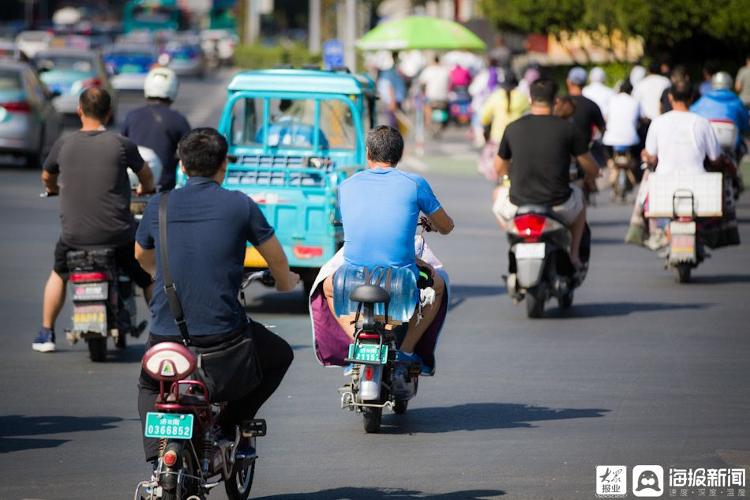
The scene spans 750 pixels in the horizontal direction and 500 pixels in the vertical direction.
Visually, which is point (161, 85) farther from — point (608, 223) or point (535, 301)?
point (608, 223)

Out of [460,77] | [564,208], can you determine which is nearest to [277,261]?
[564,208]

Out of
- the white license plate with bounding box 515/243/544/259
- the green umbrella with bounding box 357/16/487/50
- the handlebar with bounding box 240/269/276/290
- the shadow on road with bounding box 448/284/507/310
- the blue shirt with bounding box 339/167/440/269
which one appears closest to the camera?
the handlebar with bounding box 240/269/276/290

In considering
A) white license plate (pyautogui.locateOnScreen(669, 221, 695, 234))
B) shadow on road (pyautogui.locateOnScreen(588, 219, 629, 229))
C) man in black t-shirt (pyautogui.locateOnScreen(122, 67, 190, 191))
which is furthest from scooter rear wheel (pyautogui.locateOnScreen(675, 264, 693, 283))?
shadow on road (pyautogui.locateOnScreen(588, 219, 629, 229))

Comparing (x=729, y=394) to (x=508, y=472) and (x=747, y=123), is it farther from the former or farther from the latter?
(x=747, y=123)

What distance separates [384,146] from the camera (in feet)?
30.5

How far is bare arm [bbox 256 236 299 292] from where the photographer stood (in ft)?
23.4

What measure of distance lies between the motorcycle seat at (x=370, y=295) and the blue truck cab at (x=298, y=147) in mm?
4389

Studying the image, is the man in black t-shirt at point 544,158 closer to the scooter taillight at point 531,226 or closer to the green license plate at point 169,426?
the scooter taillight at point 531,226

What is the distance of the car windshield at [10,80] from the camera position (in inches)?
1053

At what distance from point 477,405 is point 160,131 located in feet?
16.7

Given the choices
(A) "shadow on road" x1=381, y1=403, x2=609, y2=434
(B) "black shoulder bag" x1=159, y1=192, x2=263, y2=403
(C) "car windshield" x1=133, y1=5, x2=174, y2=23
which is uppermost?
(B) "black shoulder bag" x1=159, y1=192, x2=263, y2=403
